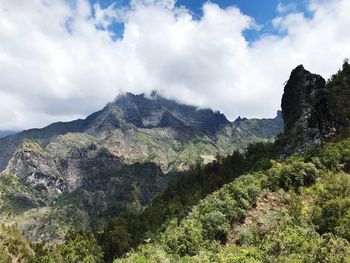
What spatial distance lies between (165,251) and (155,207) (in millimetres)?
75955

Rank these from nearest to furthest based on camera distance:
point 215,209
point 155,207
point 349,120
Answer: point 215,209 → point 349,120 → point 155,207

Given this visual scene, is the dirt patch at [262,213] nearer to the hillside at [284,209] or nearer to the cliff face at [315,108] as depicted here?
the hillside at [284,209]

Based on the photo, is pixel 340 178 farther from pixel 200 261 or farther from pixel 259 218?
→ pixel 200 261

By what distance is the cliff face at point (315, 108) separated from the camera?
323 feet

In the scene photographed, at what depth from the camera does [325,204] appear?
67.1 m

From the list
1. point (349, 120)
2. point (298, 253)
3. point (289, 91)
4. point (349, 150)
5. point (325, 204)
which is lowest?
point (298, 253)

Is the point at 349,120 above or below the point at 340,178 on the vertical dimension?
above

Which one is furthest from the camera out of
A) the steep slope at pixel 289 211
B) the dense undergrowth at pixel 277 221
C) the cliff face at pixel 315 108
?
the cliff face at pixel 315 108

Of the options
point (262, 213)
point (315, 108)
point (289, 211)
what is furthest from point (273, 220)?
point (315, 108)

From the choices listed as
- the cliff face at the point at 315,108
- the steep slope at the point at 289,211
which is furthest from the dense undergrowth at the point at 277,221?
the cliff face at the point at 315,108

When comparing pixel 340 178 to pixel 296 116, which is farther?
pixel 296 116

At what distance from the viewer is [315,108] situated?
343ft

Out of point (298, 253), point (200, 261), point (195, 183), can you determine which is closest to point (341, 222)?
point (298, 253)

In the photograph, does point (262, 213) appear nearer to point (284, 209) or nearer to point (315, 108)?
point (284, 209)
